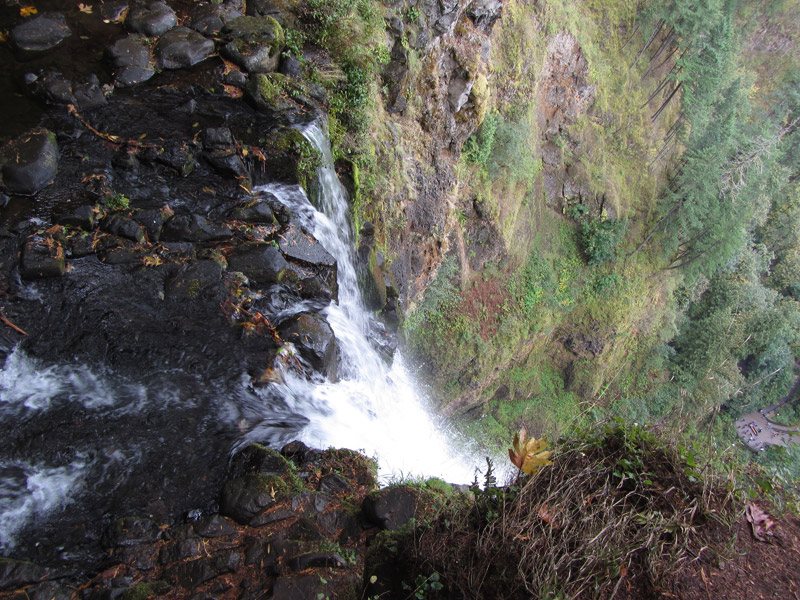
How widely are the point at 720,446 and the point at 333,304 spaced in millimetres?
4729

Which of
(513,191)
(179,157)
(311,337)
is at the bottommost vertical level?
(513,191)

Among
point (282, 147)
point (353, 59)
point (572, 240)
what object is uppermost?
point (353, 59)

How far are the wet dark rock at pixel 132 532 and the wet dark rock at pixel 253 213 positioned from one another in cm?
351

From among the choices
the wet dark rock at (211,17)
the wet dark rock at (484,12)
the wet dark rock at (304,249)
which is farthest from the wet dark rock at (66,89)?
the wet dark rock at (484,12)

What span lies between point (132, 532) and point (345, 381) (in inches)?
121

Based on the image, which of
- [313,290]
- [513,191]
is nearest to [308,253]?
[313,290]

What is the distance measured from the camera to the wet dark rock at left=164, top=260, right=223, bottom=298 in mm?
4996

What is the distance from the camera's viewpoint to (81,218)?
→ 4.97 metres

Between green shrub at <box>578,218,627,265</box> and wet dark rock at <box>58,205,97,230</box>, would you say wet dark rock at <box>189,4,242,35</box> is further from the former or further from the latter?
green shrub at <box>578,218,627,265</box>

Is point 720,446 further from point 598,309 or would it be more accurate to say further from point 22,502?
point 598,309

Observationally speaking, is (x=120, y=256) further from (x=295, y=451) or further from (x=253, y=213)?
(x=295, y=451)

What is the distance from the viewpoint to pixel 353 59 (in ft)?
25.0

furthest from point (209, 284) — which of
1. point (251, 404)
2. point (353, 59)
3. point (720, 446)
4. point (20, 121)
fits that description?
point (720, 446)

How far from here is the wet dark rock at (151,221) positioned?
17.1 ft
